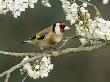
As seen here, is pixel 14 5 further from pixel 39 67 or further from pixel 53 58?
pixel 53 58

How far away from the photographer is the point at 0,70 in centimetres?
1156

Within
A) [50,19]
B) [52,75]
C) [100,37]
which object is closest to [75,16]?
[100,37]

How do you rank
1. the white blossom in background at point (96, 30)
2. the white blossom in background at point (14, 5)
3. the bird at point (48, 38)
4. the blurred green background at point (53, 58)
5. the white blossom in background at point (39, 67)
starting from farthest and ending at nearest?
1. the blurred green background at point (53, 58)
2. the bird at point (48, 38)
3. the white blossom in background at point (14, 5)
4. the white blossom in background at point (39, 67)
5. the white blossom in background at point (96, 30)

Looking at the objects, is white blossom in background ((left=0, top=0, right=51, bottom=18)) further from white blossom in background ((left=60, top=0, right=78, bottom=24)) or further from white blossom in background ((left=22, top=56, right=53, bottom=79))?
white blossom in background ((left=22, top=56, right=53, bottom=79))

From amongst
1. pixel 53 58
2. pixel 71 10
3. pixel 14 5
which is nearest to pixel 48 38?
pixel 14 5

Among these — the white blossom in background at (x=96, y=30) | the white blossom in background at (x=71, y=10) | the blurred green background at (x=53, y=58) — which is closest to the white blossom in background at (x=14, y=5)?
the white blossom in background at (x=71, y=10)

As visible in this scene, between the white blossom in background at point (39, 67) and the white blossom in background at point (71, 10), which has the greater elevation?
the white blossom in background at point (71, 10)

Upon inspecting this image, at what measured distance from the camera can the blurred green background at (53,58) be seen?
11.5 m

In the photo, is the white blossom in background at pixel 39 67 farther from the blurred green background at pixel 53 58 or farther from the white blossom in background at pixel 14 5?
the blurred green background at pixel 53 58

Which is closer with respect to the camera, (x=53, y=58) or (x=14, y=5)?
(x=14, y=5)

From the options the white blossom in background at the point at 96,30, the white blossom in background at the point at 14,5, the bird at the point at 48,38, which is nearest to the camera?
the white blossom in background at the point at 96,30

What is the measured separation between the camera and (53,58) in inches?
471

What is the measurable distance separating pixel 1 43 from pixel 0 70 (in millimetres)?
415

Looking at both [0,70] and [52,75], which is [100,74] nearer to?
[52,75]
